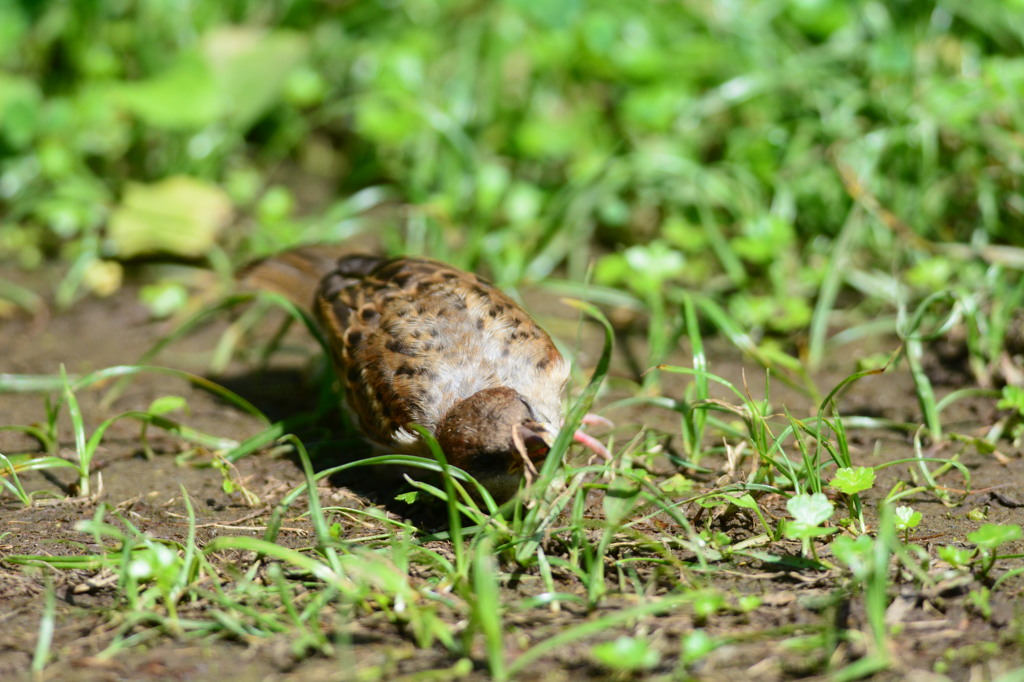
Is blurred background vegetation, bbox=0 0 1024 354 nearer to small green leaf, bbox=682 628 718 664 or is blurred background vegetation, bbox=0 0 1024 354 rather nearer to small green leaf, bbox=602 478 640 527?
small green leaf, bbox=602 478 640 527

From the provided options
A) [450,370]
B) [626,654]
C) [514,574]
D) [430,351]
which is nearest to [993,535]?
[626,654]

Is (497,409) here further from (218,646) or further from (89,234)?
(89,234)

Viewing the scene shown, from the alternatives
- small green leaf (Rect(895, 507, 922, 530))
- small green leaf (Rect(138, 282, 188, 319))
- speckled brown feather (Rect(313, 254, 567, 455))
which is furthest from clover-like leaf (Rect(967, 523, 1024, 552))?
small green leaf (Rect(138, 282, 188, 319))

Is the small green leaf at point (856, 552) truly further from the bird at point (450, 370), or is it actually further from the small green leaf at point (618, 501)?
the bird at point (450, 370)

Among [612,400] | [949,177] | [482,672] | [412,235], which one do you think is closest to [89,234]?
[412,235]

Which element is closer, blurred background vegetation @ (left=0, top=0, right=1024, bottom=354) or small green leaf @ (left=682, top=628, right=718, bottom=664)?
small green leaf @ (left=682, top=628, right=718, bottom=664)

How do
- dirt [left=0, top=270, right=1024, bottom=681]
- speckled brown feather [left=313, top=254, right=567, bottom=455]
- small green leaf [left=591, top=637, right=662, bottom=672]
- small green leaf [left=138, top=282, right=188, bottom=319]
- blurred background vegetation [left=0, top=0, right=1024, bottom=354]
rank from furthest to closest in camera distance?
1. small green leaf [left=138, top=282, right=188, bottom=319]
2. blurred background vegetation [left=0, top=0, right=1024, bottom=354]
3. speckled brown feather [left=313, top=254, right=567, bottom=455]
4. dirt [left=0, top=270, right=1024, bottom=681]
5. small green leaf [left=591, top=637, right=662, bottom=672]
